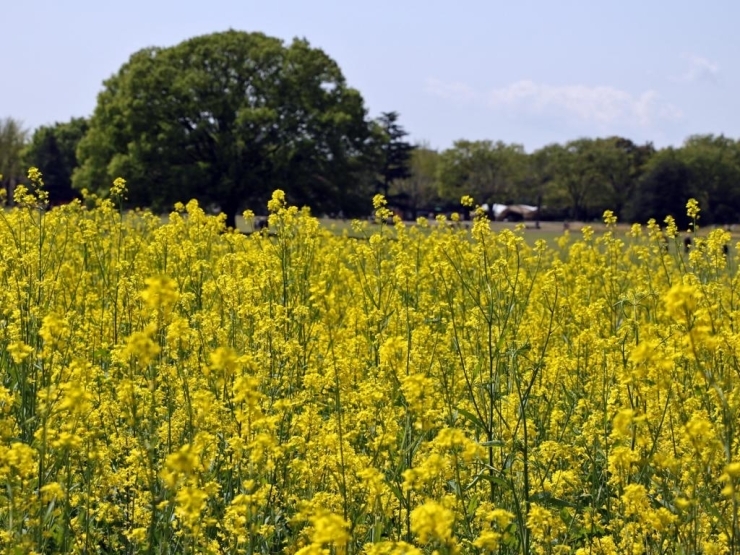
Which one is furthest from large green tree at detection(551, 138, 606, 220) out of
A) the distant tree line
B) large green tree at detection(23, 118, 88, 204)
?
the distant tree line

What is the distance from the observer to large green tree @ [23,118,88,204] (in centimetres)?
6219

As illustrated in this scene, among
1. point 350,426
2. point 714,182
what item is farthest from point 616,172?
point 350,426

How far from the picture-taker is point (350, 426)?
162 inches

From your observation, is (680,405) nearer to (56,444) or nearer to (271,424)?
(271,424)

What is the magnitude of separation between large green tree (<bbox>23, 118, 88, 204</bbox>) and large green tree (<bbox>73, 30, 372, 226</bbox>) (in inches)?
1090

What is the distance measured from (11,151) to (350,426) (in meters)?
62.9

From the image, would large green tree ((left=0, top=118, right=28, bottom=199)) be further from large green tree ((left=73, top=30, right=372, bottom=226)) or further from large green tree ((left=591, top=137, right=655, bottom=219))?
large green tree ((left=591, top=137, right=655, bottom=219))

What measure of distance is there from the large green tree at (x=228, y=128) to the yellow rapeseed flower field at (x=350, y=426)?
92.0 feet

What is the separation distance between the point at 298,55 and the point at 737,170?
42.0 metres

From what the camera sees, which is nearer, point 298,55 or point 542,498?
point 542,498

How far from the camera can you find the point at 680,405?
11.3ft

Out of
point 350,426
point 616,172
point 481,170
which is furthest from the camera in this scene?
point 481,170

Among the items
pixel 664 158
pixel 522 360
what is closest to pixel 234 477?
pixel 522 360

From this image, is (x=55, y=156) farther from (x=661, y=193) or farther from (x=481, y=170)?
(x=661, y=193)
